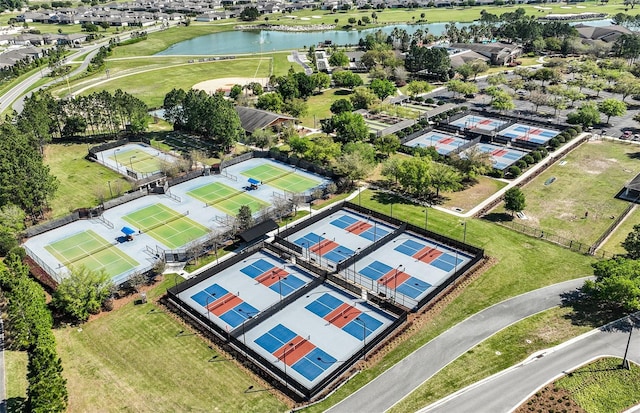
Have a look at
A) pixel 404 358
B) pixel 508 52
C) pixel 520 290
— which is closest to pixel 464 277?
pixel 520 290

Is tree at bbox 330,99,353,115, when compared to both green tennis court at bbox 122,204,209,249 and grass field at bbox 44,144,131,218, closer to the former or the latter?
grass field at bbox 44,144,131,218

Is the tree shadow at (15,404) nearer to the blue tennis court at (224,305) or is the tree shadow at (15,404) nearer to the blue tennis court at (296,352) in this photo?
the blue tennis court at (224,305)

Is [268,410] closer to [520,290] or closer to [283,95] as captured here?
[520,290]

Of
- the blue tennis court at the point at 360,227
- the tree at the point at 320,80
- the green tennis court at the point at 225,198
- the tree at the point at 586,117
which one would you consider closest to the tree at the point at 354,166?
the blue tennis court at the point at 360,227

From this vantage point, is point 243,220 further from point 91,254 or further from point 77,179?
point 77,179

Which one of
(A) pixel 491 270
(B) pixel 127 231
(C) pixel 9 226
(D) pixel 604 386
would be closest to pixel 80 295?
(B) pixel 127 231

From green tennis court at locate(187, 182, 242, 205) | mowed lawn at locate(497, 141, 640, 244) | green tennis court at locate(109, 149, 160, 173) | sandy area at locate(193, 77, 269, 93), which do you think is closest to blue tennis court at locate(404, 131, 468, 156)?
mowed lawn at locate(497, 141, 640, 244)
